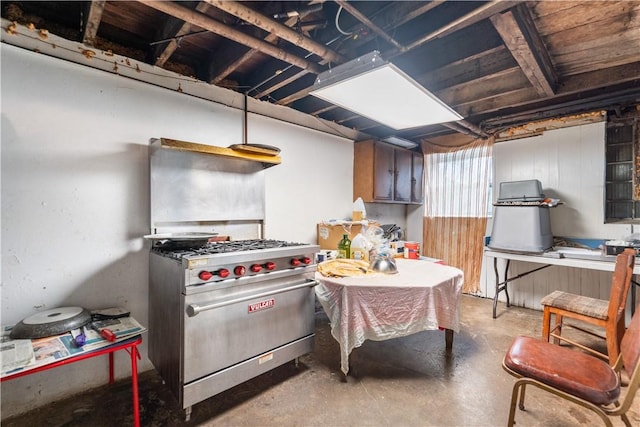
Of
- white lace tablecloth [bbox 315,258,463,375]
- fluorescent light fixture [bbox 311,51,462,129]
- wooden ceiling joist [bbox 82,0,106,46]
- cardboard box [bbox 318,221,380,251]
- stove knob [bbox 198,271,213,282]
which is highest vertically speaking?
wooden ceiling joist [bbox 82,0,106,46]

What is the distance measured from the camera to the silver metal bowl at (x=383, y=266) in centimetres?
224

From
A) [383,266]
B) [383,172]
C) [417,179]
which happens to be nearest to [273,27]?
[383,266]

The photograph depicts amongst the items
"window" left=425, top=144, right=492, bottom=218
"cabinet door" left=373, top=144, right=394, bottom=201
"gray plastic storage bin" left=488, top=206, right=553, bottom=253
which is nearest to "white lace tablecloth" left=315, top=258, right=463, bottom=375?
"gray plastic storage bin" left=488, top=206, right=553, bottom=253

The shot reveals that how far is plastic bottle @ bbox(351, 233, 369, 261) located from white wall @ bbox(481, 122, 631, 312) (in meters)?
2.49

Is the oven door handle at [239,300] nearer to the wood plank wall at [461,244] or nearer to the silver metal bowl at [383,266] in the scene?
the silver metal bowl at [383,266]

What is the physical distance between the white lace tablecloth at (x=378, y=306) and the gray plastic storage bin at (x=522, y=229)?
1906 millimetres

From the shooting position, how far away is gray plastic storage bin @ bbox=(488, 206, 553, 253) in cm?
327

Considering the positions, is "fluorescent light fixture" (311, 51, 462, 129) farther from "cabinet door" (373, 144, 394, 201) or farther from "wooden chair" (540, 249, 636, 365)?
"wooden chair" (540, 249, 636, 365)

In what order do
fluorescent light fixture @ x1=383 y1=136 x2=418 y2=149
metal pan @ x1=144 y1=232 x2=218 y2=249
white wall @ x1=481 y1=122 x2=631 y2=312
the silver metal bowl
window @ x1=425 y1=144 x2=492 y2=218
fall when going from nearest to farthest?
metal pan @ x1=144 y1=232 x2=218 y2=249 → the silver metal bowl → white wall @ x1=481 y1=122 x2=631 y2=312 → fluorescent light fixture @ x1=383 y1=136 x2=418 y2=149 → window @ x1=425 y1=144 x2=492 y2=218

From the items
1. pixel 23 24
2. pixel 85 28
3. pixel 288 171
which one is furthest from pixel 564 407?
pixel 23 24

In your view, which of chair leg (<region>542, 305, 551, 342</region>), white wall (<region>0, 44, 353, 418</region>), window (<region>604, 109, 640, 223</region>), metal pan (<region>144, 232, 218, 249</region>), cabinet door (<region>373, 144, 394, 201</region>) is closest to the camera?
white wall (<region>0, 44, 353, 418</region>)

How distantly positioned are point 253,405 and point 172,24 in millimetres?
2650

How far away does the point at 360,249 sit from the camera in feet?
8.69

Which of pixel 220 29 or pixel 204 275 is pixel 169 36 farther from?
pixel 204 275
